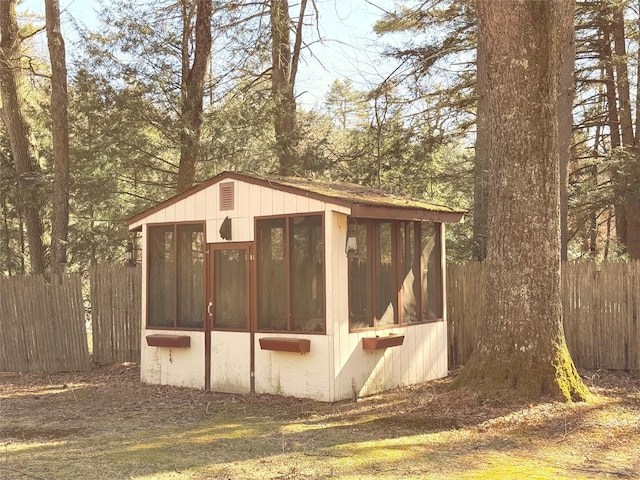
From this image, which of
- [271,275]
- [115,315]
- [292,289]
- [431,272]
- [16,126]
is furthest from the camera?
[16,126]

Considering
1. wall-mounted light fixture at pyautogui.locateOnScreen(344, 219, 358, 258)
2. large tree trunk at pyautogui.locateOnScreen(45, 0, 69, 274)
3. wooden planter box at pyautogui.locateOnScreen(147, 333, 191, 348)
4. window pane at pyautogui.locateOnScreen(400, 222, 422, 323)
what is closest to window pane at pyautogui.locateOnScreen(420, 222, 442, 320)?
window pane at pyautogui.locateOnScreen(400, 222, 422, 323)

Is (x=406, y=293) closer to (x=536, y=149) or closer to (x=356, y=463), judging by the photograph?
(x=536, y=149)

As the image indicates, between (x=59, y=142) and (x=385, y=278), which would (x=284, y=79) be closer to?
(x=59, y=142)

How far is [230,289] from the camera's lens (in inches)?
364

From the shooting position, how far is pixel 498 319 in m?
7.68

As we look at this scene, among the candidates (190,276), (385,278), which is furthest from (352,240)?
(190,276)

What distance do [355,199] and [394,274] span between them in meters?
1.34

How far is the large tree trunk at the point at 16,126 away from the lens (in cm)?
1396

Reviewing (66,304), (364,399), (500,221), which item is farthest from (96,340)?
(500,221)

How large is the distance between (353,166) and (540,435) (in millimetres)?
9218

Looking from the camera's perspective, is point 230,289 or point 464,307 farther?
point 464,307

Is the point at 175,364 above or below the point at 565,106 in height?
below

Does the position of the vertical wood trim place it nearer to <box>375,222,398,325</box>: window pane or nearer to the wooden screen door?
the wooden screen door

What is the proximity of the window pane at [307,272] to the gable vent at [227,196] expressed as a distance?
102cm
